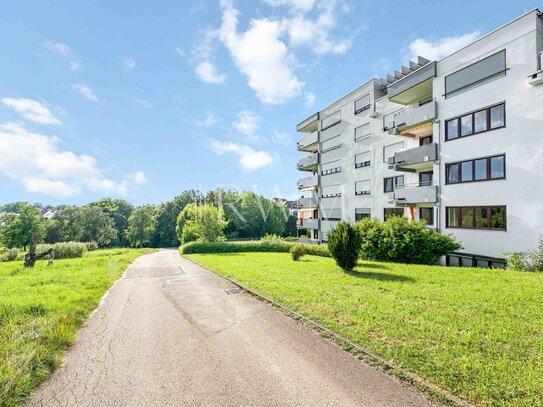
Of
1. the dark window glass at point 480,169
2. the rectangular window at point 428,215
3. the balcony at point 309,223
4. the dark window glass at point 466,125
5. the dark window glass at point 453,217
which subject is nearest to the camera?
the dark window glass at point 480,169

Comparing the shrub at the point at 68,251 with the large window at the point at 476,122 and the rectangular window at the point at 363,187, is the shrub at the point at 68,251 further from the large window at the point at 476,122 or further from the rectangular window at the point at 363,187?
the large window at the point at 476,122

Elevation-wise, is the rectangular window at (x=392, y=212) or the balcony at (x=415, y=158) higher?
the balcony at (x=415, y=158)

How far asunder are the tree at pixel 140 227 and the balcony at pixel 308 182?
46.9m

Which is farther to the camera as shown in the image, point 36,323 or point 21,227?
point 21,227

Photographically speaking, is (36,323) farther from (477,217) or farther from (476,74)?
(476,74)

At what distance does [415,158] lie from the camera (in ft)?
63.8

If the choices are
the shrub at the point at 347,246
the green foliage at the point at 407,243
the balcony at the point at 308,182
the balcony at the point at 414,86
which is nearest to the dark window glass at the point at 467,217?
the green foliage at the point at 407,243

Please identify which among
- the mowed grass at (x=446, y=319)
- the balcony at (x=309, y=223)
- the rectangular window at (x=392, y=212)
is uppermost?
the rectangular window at (x=392, y=212)

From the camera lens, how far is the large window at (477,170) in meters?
15.2

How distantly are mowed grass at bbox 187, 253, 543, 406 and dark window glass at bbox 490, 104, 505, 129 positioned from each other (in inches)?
346

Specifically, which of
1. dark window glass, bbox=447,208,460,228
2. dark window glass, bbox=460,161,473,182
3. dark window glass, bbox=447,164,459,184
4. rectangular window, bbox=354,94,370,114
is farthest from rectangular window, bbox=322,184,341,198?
dark window glass, bbox=460,161,473,182

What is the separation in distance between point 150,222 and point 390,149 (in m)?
61.0

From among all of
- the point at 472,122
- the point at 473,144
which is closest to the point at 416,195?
the point at 473,144

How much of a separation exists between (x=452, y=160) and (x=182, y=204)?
216 ft
